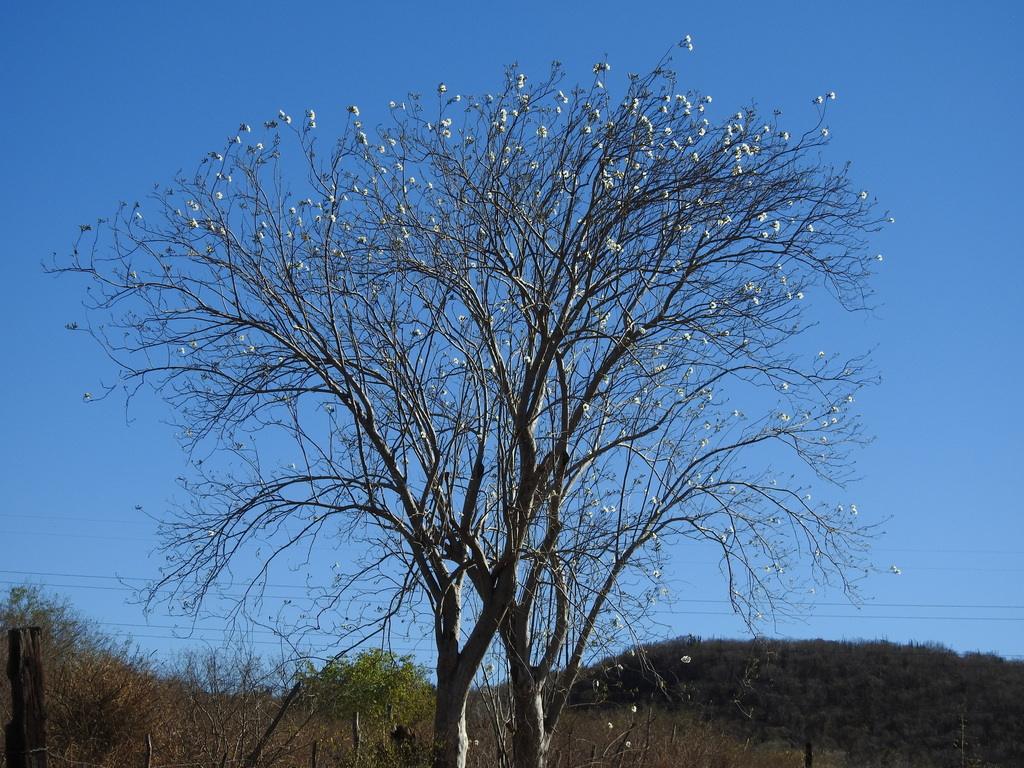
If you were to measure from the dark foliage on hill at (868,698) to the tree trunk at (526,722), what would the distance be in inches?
838

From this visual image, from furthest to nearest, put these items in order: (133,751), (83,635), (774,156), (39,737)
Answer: (83,635)
(133,751)
(774,156)
(39,737)

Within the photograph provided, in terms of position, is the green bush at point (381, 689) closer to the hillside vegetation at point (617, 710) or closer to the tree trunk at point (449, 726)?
the hillside vegetation at point (617, 710)

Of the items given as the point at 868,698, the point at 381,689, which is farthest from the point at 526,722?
the point at 868,698

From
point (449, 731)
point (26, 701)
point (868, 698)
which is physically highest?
point (26, 701)

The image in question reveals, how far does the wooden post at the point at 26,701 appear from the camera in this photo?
9.47 meters

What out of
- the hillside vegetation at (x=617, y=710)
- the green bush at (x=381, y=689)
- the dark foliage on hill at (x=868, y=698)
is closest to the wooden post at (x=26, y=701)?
the hillside vegetation at (x=617, y=710)

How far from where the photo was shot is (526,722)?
39.4 feet

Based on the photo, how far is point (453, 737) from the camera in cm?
1153

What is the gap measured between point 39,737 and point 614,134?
759 centimetres

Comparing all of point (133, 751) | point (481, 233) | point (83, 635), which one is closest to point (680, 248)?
point (481, 233)

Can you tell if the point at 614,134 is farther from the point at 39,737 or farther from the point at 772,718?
the point at 772,718

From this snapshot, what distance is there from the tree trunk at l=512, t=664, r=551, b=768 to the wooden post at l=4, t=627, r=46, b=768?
476 cm

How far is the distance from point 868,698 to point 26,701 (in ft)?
121

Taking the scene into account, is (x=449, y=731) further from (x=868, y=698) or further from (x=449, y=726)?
(x=868, y=698)
